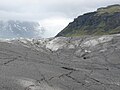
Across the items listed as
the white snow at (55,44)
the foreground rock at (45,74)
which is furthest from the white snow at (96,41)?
the foreground rock at (45,74)

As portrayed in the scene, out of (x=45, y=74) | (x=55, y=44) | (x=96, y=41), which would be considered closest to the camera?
(x=45, y=74)

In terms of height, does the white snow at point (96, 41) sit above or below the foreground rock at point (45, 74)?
above

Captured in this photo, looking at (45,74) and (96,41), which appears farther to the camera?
(96,41)

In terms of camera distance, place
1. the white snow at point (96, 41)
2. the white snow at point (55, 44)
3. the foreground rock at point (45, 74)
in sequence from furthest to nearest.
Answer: the white snow at point (55, 44) → the white snow at point (96, 41) → the foreground rock at point (45, 74)

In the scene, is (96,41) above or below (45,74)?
above

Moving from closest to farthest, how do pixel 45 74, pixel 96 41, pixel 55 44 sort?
pixel 45 74, pixel 96 41, pixel 55 44

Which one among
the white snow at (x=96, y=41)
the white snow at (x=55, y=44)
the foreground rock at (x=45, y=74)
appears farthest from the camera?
the white snow at (x=55, y=44)

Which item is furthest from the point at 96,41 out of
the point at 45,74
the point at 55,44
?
the point at 45,74

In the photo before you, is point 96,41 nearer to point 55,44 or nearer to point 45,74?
point 55,44

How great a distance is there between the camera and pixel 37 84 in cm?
1638

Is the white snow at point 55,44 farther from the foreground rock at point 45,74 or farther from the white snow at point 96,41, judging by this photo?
the foreground rock at point 45,74

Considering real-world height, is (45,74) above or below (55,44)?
below


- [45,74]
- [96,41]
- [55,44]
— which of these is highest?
[96,41]

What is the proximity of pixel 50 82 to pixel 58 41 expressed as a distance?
74.4 feet
